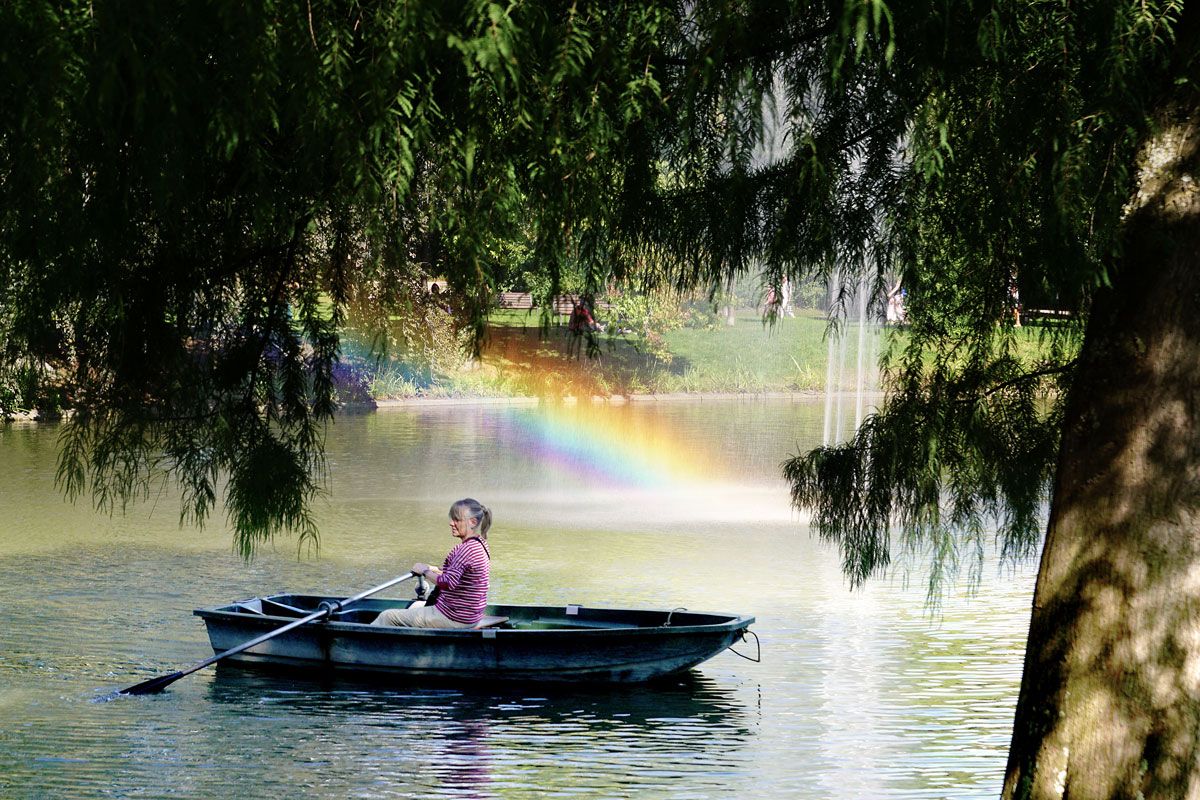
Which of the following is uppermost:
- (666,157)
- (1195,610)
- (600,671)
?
(666,157)

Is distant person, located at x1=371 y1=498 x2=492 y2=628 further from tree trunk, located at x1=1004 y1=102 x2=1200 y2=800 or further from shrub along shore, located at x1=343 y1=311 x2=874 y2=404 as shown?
shrub along shore, located at x1=343 y1=311 x2=874 y2=404

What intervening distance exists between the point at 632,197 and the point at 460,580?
13.6ft

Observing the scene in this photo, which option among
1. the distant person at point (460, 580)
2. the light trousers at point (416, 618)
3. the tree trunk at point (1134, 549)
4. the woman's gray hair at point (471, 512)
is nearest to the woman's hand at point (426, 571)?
the distant person at point (460, 580)

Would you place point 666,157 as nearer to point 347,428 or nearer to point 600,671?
point 600,671

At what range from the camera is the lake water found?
23.4 ft

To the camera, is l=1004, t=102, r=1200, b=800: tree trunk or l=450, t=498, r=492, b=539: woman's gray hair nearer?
l=1004, t=102, r=1200, b=800: tree trunk

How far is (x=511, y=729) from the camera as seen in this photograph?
320 inches

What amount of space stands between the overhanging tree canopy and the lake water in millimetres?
2393

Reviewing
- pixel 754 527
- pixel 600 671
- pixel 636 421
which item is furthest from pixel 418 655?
pixel 636 421

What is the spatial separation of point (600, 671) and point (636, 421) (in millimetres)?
18896

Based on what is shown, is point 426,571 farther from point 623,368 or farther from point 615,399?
point 623,368

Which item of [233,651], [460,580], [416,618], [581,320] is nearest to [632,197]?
[581,320]

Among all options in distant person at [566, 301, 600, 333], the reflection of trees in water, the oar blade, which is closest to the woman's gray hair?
the reflection of trees in water

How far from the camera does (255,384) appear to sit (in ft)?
17.3
